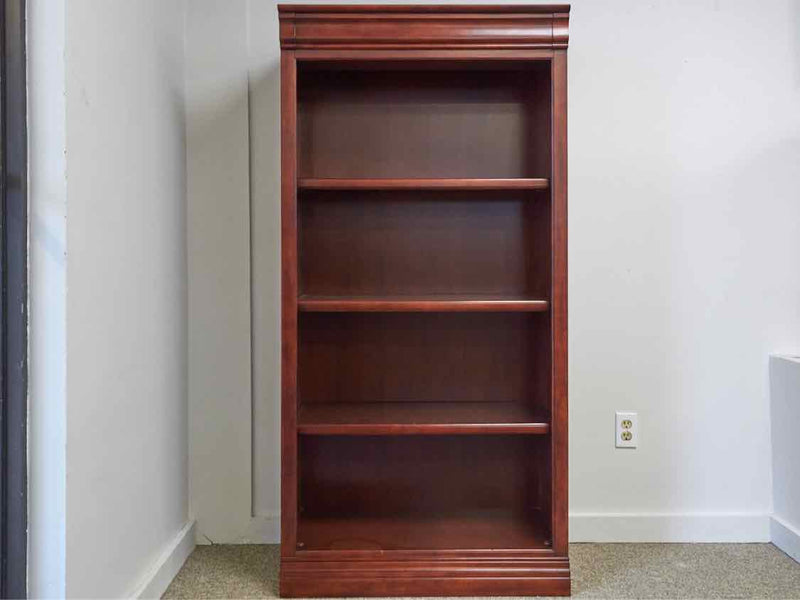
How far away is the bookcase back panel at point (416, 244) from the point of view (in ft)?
6.12

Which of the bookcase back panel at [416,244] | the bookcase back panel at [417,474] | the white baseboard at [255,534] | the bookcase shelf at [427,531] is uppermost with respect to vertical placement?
the bookcase back panel at [416,244]

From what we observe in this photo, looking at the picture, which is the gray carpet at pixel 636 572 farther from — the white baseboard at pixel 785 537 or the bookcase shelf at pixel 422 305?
the bookcase shelf at pixel 422 305

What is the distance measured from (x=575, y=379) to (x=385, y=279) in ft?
2.01

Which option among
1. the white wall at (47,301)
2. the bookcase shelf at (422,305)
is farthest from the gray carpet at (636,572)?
the bookcase shelf at (422,305)

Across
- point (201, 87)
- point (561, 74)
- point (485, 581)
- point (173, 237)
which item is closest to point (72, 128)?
point (173, 237)

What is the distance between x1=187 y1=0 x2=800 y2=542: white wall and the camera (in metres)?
1.91

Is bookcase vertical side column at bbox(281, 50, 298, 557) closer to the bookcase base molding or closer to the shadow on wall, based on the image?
the bookcase base molding

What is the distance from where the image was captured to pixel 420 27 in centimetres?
160

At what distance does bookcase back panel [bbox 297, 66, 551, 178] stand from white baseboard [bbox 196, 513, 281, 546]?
979 millimetres

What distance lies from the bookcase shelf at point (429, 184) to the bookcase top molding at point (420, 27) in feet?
1.03

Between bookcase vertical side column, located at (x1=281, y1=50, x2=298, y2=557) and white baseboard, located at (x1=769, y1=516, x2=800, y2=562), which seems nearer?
bookcase vertical side column, located at (x1=281, y1=50, x2=298, y2=557)

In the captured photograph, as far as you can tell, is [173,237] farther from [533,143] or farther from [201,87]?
[533,143]

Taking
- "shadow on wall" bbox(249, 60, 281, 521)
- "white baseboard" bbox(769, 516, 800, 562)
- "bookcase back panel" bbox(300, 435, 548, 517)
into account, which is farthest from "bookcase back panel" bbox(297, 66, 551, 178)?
"white baseboard" bbox(769, 516, 800, 562)

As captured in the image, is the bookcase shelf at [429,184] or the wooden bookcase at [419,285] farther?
the wooden bookcase at [419,285]
